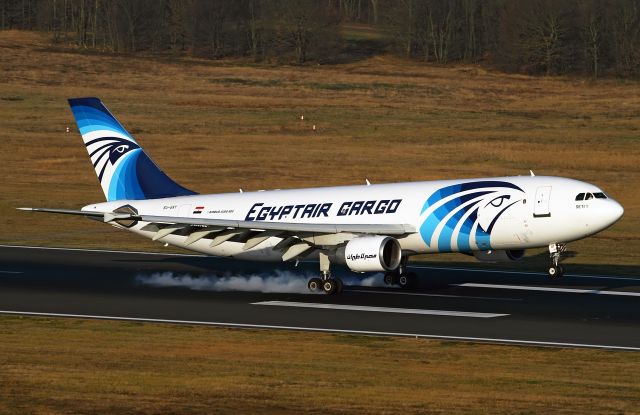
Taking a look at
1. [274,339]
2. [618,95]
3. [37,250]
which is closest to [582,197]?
[274,339]

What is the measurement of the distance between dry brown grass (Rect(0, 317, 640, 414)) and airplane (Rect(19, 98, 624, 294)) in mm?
8198

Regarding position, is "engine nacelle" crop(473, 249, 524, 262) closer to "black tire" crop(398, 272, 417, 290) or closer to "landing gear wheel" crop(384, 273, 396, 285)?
"black tire" crop(398, 272, 417, 290)

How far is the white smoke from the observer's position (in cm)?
4800

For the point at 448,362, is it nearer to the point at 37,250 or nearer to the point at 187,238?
the point at 187,238

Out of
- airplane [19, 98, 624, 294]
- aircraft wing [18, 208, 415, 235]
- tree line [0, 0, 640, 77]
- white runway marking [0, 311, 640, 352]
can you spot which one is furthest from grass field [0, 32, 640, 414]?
airplane [19, 98, 624, 294]

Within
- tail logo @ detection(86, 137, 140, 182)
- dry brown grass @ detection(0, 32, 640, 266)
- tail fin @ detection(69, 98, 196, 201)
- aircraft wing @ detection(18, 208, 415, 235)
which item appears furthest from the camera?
dry brown grass @ detection(0, 32, 640, 266)

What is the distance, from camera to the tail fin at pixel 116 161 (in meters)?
51.2

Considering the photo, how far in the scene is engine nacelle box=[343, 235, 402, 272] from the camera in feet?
140

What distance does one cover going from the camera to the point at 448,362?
32.4 m

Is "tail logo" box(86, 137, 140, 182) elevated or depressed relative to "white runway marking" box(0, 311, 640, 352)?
elevated

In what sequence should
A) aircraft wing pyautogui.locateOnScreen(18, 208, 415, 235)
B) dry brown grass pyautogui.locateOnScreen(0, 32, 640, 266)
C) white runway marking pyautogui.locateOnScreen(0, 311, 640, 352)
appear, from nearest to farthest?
white runway marking pyautogui.locateOnScreen(0, 311, 640, 352), aircraft wing pyautogui.locateOnScreen(18, 208, 415, 235), dry brown grass pyautogui.locateOnScreen(0, 32, 640, 266)

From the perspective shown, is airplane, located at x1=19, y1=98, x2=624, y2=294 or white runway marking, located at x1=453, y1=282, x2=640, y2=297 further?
white runway marking, located at x1=453, y1=282, x2=640, y2=297

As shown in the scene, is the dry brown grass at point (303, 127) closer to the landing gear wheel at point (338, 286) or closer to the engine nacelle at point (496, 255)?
the engine nacelle at point (496, 255)

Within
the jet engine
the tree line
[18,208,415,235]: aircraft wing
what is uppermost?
the tree line
